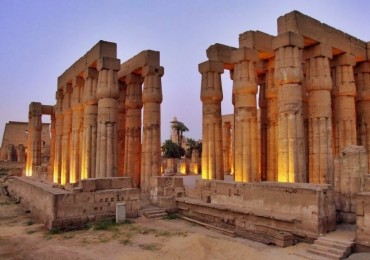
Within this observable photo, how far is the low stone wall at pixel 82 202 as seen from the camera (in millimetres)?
11336

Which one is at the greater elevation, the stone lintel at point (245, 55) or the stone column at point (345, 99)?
the stone lintel at point (245, 55)

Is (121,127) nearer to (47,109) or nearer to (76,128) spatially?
(76,128)

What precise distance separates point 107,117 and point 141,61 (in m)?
4.08

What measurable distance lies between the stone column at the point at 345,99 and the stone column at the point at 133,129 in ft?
37.4

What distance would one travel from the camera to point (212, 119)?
707 inches

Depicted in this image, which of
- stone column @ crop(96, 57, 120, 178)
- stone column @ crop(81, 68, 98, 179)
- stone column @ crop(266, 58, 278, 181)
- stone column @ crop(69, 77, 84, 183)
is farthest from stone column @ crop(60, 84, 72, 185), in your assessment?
stone column @ crop(266, 58, 278, 181)

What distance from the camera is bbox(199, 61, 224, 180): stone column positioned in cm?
1770

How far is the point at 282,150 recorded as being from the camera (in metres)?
14.2

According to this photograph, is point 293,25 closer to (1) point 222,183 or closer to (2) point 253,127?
(2) point 253,127

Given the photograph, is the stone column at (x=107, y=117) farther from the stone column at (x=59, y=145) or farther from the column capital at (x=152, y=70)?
the stone column at (x=59, y=145)

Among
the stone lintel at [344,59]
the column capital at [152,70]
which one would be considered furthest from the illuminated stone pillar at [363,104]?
the column capital at [152,70]

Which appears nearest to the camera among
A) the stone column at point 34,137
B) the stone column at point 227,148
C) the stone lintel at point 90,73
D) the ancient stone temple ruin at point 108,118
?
the ancient stone temple ruin at point 108,118

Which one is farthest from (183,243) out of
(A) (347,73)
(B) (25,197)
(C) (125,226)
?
(A) (347,73)

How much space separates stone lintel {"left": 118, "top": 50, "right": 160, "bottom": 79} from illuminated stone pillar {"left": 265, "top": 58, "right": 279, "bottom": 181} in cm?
647
